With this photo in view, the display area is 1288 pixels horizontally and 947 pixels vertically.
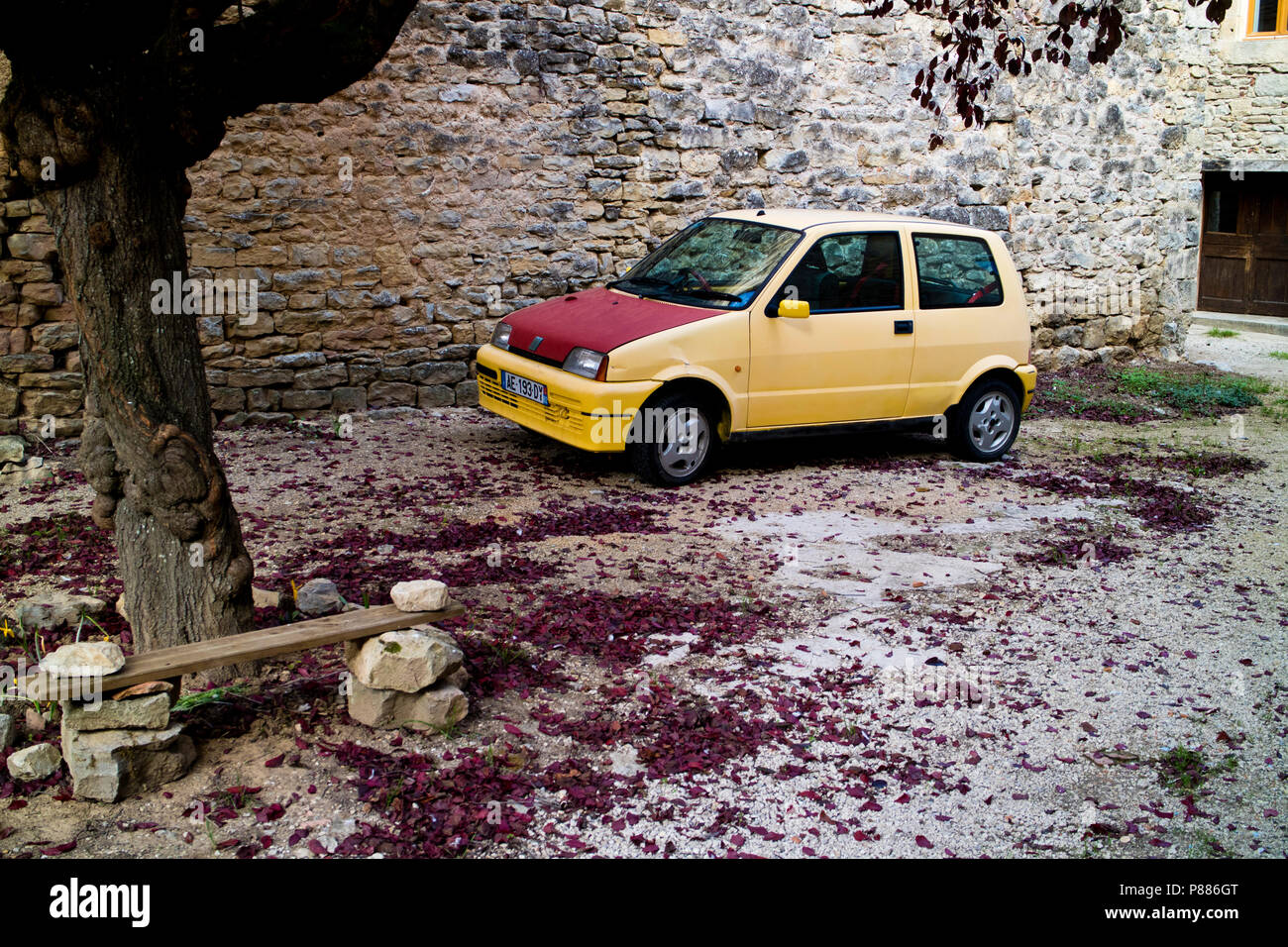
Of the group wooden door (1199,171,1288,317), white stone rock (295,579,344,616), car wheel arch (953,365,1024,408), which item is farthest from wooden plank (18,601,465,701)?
wooden door (1199,171,1288,317)

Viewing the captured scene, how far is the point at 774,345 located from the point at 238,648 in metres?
4.57

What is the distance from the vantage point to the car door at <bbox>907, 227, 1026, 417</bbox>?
26.7ft

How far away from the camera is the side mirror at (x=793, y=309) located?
24.4 feet

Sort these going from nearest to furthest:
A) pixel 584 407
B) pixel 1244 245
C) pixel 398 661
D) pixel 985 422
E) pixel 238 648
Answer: pixel 238 648 → pixel 398 661 → pixel 584 407 → pixel 985 422 → pixel 1244 245

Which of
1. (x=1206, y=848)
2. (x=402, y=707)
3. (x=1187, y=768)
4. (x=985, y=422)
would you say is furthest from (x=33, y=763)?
(x=985, y=422)

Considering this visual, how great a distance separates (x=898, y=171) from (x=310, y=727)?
9.15m

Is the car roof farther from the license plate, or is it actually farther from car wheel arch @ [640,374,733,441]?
the license plate

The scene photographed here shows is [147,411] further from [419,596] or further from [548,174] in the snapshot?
[548,174]

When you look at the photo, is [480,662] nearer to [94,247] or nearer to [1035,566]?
[94,247]

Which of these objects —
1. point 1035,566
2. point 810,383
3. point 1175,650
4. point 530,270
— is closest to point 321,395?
point 530,270

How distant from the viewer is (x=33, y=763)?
3656mm

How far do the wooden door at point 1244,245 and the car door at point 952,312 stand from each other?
1304 cm

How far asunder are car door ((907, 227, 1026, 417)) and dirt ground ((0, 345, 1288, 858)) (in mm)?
708

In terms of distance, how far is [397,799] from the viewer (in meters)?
3.64
